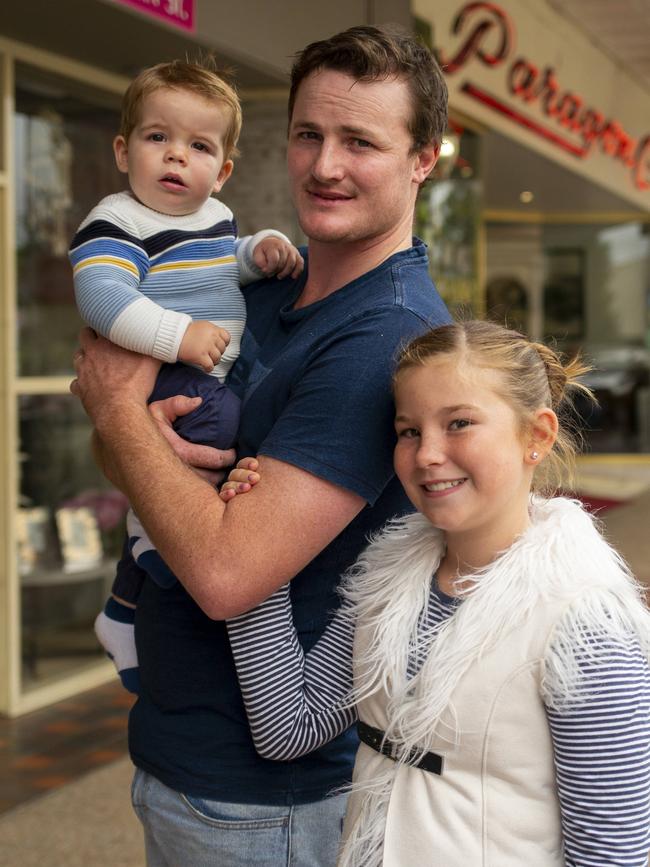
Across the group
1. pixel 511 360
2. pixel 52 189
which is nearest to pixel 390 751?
pixel 511 360

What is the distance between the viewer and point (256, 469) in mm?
1603

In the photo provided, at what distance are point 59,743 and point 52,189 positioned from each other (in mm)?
2539

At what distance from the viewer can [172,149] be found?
197 centimetres

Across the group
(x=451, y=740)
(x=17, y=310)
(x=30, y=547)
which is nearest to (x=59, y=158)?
(x=17, y=310)

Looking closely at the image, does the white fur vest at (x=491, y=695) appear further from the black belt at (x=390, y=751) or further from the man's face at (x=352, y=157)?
the man's face at (x=352, y=157)

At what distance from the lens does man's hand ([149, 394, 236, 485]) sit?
178 cm

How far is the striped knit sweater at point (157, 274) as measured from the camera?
5.95 ft

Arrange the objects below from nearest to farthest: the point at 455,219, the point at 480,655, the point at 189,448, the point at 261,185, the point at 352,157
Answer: the point at 480,655, the point at 352,157, the point at 189,448, the point at 261,185, the point at 455,219

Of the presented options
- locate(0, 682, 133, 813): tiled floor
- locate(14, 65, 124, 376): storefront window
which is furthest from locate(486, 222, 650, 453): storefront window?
locate(0, 682, 133, 813): tiled floor

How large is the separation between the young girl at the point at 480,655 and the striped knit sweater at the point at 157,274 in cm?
35

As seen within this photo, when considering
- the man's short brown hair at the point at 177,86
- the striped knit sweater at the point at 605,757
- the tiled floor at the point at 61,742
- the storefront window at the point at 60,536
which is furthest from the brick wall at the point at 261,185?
the striped knit sweater at the point at 605,757

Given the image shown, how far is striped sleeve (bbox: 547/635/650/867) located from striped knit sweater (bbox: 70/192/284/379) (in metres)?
0.87

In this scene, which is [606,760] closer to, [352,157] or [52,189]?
[352,157]

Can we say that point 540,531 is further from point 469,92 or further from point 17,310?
point 469,92
